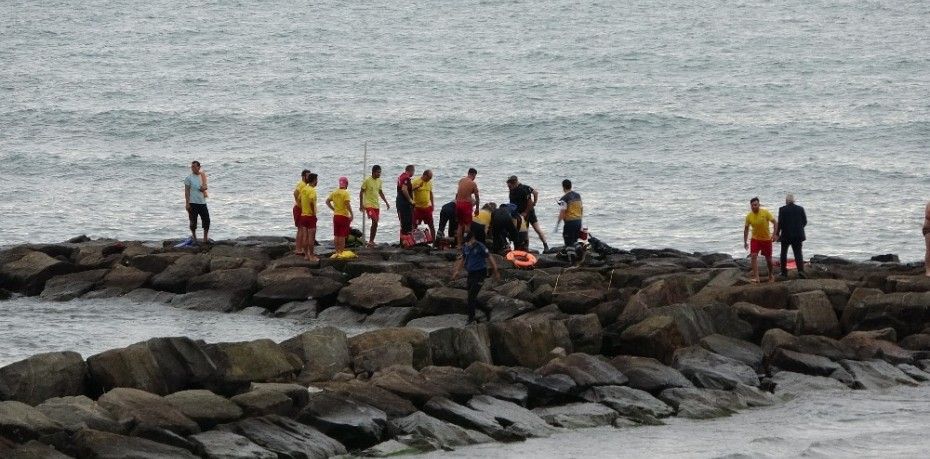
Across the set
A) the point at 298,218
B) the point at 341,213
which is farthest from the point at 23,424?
the point at 298,218

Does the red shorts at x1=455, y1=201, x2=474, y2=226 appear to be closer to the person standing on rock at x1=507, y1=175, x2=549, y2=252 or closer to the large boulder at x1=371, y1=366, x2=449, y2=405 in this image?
the person standing on rock at x1=507, y1=175, x2=549, y2=252

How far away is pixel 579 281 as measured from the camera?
68.9ft

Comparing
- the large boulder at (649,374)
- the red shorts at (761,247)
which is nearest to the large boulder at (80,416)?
the large boulder at (649,374)

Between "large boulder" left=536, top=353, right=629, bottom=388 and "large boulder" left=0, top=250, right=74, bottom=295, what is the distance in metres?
9.88

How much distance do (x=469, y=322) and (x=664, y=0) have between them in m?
69.9

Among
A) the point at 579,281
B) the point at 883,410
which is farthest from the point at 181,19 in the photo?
the point at 883,410

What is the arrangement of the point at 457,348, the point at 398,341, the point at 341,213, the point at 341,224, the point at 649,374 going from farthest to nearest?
the point at 341,224, the point at 341,213, the point at 457,348, the point at 398,341, the point at 649,374

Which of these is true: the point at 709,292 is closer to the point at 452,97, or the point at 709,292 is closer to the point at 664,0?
the point at 452,97

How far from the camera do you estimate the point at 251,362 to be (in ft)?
50.5

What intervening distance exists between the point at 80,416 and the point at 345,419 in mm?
2413

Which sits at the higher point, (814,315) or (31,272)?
(31,272)

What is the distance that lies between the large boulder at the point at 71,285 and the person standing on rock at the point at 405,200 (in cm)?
482

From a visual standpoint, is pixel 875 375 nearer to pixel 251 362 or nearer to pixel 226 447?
pixel 251 362

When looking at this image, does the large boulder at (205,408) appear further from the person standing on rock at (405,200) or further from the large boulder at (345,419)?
the person standing on rock at (405,200)
